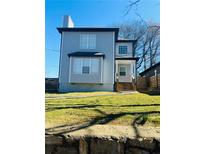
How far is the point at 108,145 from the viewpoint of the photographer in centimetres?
120

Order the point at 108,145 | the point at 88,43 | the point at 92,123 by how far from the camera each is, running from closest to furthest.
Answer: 1. the point at 108,145
2. the point at 92,123
3. the point at 88,43

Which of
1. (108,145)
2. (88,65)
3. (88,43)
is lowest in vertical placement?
(108,145)

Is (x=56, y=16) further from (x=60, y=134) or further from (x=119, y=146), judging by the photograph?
(x=119, y=146)

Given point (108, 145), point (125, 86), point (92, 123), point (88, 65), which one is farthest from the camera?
point (88, 65)

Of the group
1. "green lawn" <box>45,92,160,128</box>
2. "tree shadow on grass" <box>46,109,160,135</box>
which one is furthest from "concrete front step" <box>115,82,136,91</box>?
"tree shadow on grass" <box>46,109,160,135</box>

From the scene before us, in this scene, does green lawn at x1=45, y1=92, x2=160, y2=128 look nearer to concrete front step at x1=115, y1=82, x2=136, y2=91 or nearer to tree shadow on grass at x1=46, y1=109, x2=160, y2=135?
tree shadow on grass at x1=46, y1=109, x2=160, y2=135

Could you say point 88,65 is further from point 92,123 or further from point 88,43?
point 92,123

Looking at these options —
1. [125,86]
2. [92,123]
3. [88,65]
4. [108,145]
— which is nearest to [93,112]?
[92,123]

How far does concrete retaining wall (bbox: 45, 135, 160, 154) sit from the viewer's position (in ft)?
3.91
